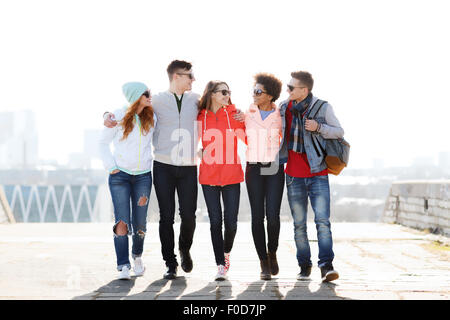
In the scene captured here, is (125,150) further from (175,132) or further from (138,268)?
(138,268)

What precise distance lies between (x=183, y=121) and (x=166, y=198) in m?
0.65

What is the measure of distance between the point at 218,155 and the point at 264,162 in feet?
1.26

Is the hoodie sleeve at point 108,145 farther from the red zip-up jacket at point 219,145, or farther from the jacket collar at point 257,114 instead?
the jacket collar at point 257,114

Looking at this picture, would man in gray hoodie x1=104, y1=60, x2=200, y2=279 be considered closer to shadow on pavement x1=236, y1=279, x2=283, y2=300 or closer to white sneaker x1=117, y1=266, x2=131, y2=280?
white sneaker x1=117, y1=266, x2=131, y2=280

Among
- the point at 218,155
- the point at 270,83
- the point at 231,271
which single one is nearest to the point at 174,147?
the point at 218,155

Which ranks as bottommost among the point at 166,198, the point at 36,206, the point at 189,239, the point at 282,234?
→ the point at 36,206

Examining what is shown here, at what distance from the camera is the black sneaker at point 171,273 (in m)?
4.48

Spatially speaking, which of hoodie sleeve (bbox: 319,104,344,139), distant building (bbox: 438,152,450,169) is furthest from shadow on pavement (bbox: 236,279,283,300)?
distant building (bbox: 438,152,450,169)

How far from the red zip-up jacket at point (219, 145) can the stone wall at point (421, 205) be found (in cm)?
514

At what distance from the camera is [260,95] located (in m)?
4.53

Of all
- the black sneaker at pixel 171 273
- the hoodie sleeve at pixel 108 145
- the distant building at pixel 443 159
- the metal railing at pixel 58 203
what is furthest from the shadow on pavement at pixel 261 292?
the distant building at pixel 443 159

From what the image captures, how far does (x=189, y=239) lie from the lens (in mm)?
4707
